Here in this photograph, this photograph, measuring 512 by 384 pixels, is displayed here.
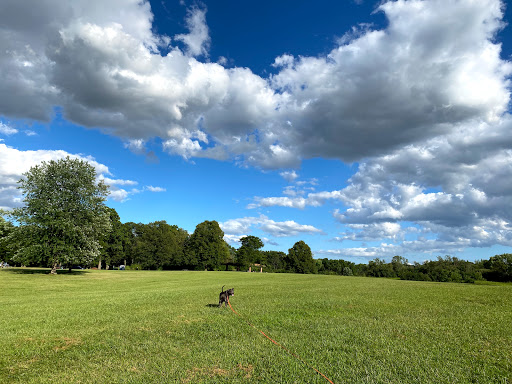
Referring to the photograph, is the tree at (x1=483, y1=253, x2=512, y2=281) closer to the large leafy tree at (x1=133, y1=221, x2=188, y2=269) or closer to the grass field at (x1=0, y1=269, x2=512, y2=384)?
the grass field at (x1=0, y1=269, x2=512, y2=384)

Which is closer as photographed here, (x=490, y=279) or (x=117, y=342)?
(x=117, y=342)

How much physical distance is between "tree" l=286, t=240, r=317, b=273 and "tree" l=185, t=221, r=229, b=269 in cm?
2089

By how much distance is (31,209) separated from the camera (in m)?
38.6

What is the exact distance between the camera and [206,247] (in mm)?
75375

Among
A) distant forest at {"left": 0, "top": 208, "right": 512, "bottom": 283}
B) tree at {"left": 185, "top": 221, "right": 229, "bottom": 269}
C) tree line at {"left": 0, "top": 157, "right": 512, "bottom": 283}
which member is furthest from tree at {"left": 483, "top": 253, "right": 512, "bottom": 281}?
tree at {"left": 185, "top": 221, "right": 229, "bottom": 269}

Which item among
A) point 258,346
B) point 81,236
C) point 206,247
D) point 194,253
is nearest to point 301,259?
point 206,247

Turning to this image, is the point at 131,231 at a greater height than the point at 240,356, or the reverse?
the point at 131,231

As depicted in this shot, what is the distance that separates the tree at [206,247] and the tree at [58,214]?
3507cm

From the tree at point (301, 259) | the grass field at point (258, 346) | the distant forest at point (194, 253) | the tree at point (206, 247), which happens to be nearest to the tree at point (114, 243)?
the distant forest at point (194, 253)

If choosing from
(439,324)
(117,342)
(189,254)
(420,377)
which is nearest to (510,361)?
(420,377)

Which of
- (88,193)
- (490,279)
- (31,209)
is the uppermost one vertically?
(88,193)

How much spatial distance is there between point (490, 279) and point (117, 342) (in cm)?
6146

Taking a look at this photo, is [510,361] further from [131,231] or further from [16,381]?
[131,231]

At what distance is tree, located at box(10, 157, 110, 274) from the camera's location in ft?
125
